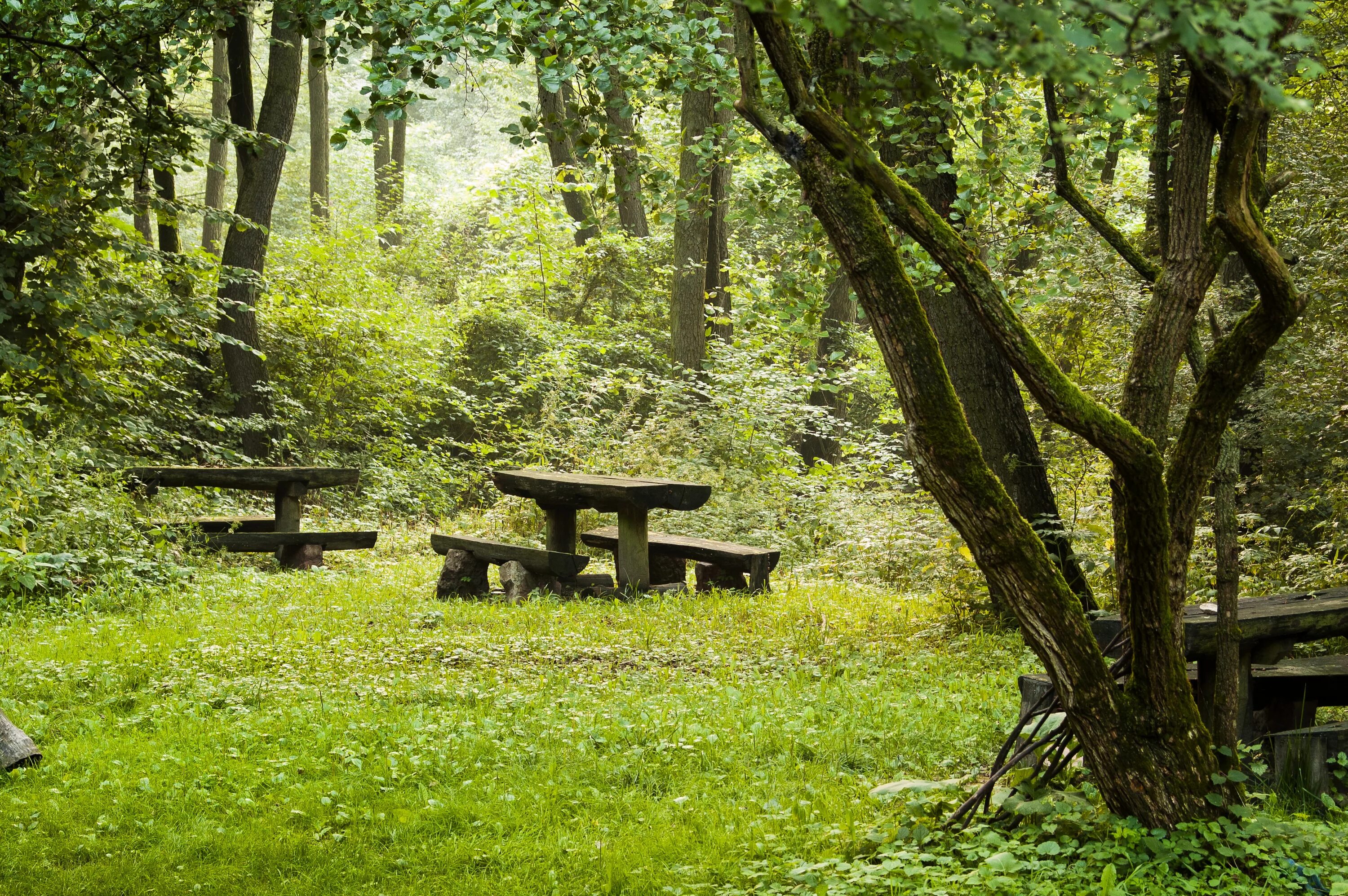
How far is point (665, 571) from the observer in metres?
10.8

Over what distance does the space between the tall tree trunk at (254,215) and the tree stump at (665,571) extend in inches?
286

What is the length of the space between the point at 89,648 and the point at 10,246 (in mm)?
3009

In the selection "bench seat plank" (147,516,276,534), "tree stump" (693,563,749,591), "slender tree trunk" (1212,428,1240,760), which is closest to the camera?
"slender tree trunk" (1212,428,1240,760)

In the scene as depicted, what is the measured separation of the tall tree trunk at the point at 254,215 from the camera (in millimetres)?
14773

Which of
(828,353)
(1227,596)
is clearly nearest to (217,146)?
(828,353)

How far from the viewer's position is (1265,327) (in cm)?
362

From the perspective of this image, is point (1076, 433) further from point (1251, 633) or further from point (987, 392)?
point (987, 392)

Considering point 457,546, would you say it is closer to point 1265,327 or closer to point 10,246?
point 10,246

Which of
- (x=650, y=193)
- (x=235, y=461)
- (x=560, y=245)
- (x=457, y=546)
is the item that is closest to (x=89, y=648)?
(x=457, y=546)

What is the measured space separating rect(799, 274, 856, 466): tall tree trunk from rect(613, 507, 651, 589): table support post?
32.1 ft

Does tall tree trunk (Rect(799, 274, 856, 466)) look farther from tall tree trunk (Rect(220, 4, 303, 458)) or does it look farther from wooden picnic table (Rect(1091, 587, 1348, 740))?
wooden picnic table (Rect(1091, 587, 1348, 740))

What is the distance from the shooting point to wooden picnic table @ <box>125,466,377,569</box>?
36.3 feet

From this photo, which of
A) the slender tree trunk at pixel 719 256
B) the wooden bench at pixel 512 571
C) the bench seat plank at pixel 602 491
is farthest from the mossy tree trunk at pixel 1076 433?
the slender tree trunk at pixel 719 256

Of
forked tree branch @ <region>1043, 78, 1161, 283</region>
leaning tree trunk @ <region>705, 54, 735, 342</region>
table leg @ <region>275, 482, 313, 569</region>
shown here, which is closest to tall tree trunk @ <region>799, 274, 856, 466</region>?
leaning tree trunk @ <region>705, 54, 735, 342</region>
